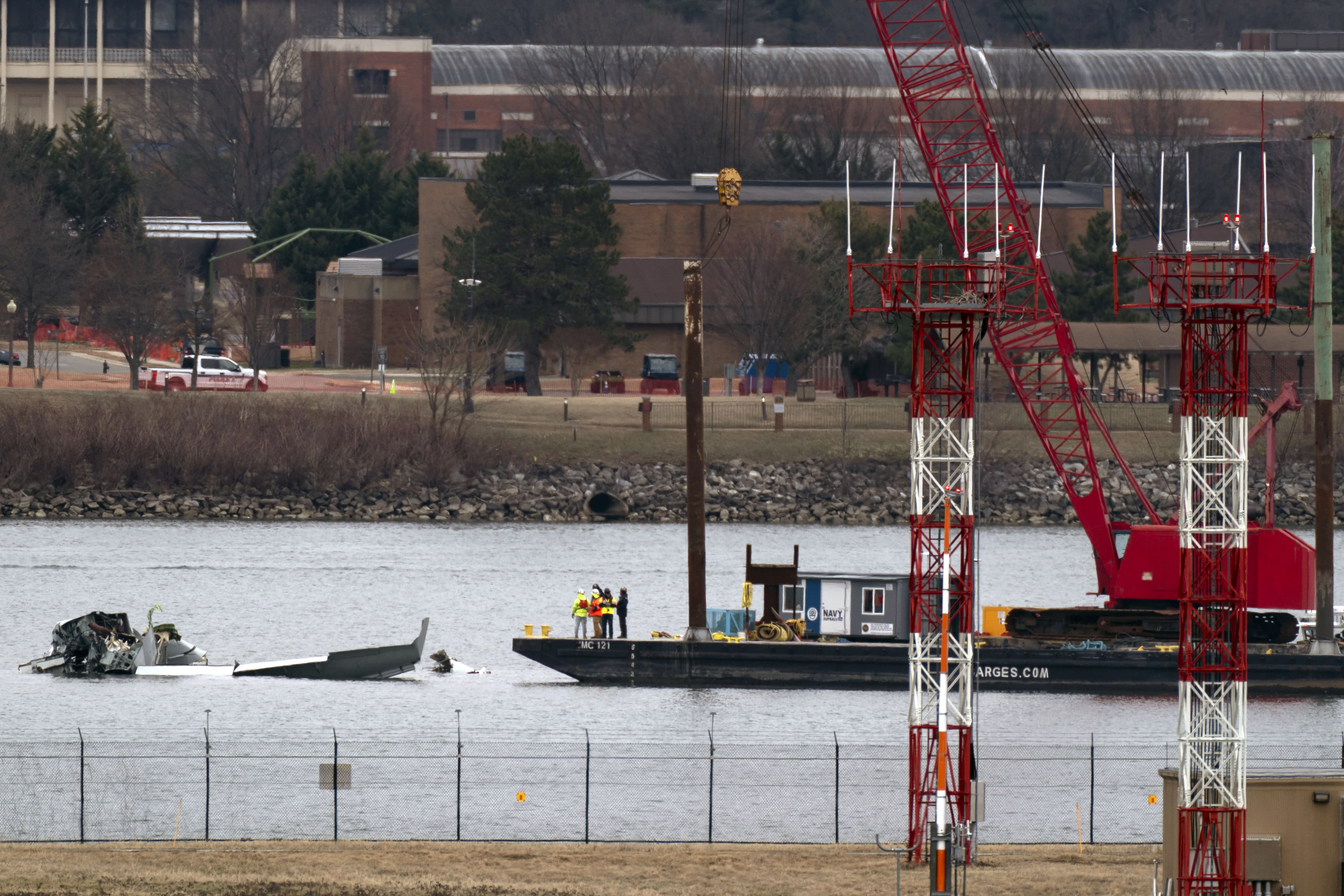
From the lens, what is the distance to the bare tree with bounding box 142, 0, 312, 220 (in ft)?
610

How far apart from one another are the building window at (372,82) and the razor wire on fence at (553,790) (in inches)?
6132

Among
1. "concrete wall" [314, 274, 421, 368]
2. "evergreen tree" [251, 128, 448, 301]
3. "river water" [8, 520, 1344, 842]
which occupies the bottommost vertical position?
"river water" [8, 520, 1344, 842]

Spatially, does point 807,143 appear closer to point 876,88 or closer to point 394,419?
point 876,88

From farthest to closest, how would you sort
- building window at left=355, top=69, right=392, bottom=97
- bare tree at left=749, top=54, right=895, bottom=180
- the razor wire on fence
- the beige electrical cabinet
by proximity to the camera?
building window at left=355, top=69, right=392, bottom=97
bare tree at left=749, top=54, right=895, bottom=180
the razor wire on fence
the beige electrical cabinet

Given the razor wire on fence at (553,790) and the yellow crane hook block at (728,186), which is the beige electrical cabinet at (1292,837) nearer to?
the razor wire on fence at (553,790)

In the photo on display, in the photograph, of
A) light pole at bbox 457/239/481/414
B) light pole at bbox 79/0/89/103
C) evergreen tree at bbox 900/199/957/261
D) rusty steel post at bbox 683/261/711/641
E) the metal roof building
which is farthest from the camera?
light pole at bbox 79/0/89/103

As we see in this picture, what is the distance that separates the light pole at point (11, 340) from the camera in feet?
384

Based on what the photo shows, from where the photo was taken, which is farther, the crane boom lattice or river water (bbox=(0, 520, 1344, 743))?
the crane boom lattice

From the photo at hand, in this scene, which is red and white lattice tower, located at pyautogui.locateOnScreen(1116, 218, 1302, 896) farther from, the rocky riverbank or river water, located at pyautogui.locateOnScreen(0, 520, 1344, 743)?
the rocky riverbank

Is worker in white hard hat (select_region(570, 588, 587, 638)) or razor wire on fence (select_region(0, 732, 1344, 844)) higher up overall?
worker in white hard hat (select_region(570, 588, 587, 638))

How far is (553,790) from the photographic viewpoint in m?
41.1

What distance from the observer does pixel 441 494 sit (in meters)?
105

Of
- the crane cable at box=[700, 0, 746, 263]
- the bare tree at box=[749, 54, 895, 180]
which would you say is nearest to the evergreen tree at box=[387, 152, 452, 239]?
the crane cable at box=[700, 0, 746, 263]

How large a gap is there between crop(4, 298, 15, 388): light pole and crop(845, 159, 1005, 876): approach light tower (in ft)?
298
